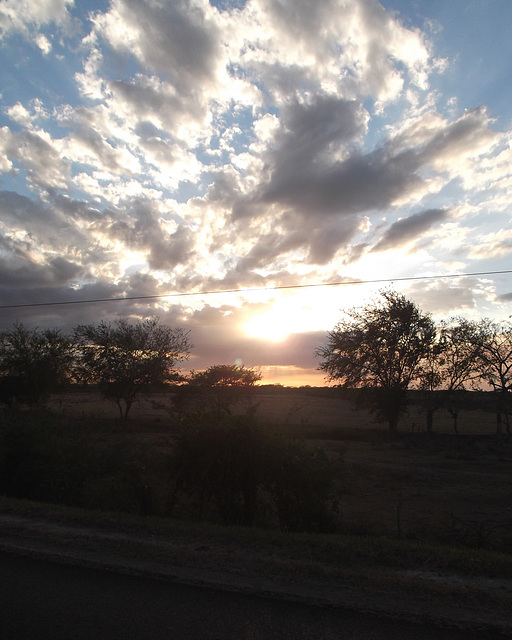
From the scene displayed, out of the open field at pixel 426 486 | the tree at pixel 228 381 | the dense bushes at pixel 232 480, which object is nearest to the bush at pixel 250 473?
the dense bushes at pixel 232 480

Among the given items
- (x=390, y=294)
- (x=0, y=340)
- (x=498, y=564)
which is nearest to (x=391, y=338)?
(x=390, y=294)

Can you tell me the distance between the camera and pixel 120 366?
39.4 meters

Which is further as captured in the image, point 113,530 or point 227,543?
point 113,530

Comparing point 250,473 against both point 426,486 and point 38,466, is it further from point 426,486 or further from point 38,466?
point 426,486

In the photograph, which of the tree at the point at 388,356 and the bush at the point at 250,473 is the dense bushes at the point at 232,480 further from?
the tree at the point at 388,356

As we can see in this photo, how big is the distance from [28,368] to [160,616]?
41.3 metres

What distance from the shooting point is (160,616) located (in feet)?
14.4

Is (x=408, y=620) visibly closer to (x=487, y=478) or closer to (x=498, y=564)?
(x=498, y=564)

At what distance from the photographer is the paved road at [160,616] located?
13.3ft

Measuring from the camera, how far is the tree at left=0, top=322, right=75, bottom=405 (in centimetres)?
4006

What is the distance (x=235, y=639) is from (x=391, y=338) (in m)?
33.4

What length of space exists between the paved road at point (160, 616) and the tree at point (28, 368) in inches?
1550

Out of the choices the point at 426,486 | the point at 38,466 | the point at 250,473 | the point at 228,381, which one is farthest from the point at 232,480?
the point at 228,381

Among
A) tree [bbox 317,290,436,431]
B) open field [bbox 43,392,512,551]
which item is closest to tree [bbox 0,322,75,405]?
open field [bbox 43,392,512,551]
